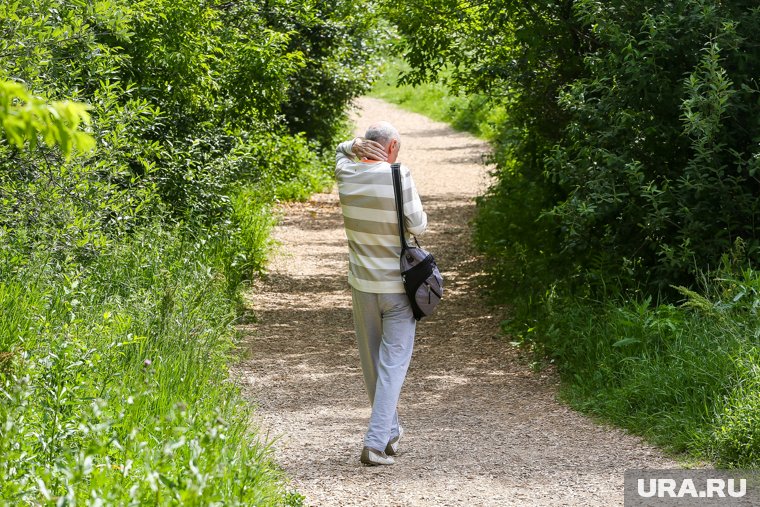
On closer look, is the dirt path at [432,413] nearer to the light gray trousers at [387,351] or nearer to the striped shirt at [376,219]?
the light gray trousers at [387,351]

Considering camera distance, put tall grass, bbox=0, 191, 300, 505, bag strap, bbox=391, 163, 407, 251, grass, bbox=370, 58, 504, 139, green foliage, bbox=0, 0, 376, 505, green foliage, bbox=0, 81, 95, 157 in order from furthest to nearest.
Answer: grass, bbox=370, 58, 504, 139, bag strap, bbox=391, 163, 407, 251, green foliage, bbox=0, 0, 376, 505, tall grass, bbox=0, 191, 300, 505, green foliage, bbox=0, 81, 95, 157

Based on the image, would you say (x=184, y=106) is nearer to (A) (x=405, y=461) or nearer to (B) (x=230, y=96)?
(B) (x=230, y=96)

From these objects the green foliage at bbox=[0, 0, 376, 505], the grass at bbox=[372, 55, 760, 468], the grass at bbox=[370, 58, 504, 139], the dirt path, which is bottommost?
the grass at bbox=[370, 58, 504, 139]

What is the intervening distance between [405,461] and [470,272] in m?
6.22

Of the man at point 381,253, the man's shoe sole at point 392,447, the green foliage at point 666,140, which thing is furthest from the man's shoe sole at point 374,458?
the green foliage at point 666,140

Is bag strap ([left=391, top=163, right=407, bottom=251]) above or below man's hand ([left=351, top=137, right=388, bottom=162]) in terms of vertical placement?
below

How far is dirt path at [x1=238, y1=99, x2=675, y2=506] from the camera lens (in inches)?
215

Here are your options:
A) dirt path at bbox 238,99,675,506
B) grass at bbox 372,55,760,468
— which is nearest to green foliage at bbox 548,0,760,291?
grass at bbox 372,55,760,468

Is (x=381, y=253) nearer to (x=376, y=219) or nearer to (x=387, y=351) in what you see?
(x=376, y=219)

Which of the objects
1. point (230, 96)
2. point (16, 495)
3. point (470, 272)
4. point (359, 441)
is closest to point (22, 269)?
point (359, 441)

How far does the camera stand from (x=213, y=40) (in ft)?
31.6

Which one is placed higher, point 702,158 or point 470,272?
point 702,158

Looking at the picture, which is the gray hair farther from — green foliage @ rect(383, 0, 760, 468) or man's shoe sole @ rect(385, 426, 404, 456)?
green foliage @ rect(383, 0, 760, 468)

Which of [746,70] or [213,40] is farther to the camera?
[213,40]
